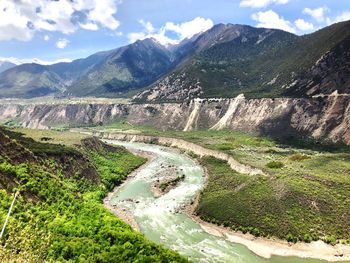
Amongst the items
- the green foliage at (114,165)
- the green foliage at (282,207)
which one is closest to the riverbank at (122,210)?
the green foliage at (114,165)

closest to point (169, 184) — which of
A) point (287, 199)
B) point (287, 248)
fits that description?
point (287, 199)

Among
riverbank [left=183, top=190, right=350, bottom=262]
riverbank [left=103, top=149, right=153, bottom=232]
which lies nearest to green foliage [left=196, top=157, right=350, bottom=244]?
riverbank [left=183, top=190, right=350, bottom=262]

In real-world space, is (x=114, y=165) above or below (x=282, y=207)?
below

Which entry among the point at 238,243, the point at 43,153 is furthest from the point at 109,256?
the point at 43,153

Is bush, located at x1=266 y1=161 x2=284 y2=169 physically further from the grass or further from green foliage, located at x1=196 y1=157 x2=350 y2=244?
green foliage, located at x1=196 y1=157 x2=350 y2=244

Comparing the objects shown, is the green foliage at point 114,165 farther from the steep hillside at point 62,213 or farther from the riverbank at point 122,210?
the riverbank at point 122,210

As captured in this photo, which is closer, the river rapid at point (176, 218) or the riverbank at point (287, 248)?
the river rapid at point (176, 218)

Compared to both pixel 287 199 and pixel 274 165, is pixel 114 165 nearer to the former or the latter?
pixel 274 165

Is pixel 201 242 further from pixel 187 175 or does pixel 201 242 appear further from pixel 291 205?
pixel 187 175
